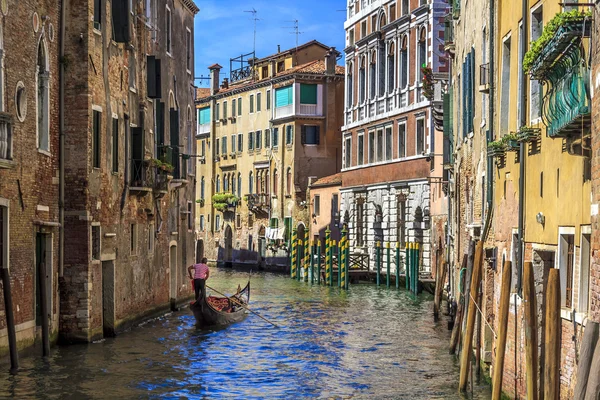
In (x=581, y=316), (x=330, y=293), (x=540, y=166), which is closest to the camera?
(x=581, y=316)

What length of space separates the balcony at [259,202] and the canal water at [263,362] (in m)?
26.5

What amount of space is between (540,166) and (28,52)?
7.91 meters

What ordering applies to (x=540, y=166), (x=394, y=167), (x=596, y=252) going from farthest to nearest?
(x=394, y=167)
(x=540, y=166)
(x=596, y=252)

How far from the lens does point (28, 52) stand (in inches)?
606

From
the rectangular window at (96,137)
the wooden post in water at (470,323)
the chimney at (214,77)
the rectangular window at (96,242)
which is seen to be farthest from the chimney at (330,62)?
the wooden post in water at (470,323)

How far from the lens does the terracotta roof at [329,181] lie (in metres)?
45.5

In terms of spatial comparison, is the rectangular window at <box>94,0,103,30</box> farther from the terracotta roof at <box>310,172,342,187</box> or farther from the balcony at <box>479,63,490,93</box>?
the terracotta roof at <box>310,172,342,187</box>

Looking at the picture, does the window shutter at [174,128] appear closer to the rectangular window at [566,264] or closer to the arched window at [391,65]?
the arched window at [391,65]

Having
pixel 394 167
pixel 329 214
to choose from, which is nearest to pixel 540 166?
pixel 394 167

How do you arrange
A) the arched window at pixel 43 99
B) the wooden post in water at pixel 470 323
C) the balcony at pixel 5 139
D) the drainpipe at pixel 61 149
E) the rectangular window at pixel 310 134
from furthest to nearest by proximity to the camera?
the rectangular window at pixel 310 134 → the drainpipe at pixel 61 149 → the arched window at pixel 43 99 → the balcony at pixel 5 139 → the wooden post in water at pixel 470 323

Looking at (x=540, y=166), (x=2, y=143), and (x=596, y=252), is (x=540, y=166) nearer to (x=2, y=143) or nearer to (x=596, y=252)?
(x=596, y=252)

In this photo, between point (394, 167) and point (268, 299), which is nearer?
point (268, 299)

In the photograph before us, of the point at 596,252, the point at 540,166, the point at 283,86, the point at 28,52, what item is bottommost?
the point at 596,252

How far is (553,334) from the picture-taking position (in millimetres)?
8328
